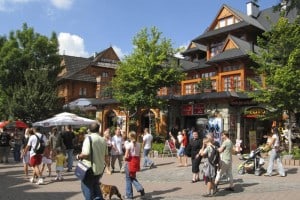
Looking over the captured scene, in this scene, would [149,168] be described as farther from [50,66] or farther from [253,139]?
[50,66]

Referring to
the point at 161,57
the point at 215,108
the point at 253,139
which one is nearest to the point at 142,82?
the point at 161,57

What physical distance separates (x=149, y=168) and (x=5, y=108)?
22.9 metres

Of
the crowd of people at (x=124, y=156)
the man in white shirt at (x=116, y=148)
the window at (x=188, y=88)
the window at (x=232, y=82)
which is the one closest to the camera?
the crowd of people at (x=124, y=156)

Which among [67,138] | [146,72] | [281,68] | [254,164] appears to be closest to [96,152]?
[67,138]

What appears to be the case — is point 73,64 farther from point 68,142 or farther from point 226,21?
point 68,142

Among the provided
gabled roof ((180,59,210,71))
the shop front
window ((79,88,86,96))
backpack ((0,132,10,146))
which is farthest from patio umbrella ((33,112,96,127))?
window ((79,88,86,96))

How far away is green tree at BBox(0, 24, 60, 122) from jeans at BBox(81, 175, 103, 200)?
90.0 ft

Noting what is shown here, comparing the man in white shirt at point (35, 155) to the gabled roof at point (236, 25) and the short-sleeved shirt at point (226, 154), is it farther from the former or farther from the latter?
the gabled roof at point (236, 25)

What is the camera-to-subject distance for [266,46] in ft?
72.1

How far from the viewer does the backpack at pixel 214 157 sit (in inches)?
441

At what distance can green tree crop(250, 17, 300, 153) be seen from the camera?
1989cm

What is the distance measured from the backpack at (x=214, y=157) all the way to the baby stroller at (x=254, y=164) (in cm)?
444

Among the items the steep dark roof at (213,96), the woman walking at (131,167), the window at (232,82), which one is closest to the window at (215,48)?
the window at (232,82)

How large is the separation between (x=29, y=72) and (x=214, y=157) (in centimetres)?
2762
